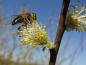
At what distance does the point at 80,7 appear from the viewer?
1.78m

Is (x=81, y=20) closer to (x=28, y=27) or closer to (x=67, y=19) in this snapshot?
(x=67, y=19)

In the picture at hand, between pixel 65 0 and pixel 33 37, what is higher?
pixel 65 0

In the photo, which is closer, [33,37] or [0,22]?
[33,37]

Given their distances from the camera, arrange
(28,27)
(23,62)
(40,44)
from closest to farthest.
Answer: (40,44), (28,27), (23,62)

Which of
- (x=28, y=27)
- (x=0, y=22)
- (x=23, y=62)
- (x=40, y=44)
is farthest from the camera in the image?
(x=23, y=62)

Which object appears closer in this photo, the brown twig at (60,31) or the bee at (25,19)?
→ the brown twig at (60,31)

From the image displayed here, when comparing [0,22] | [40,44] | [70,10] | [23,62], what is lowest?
[23,62]

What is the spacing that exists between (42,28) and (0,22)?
222 cm

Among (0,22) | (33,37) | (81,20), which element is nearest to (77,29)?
(81,20)

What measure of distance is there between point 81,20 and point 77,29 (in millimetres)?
62

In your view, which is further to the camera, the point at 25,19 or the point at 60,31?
the point at 25,19

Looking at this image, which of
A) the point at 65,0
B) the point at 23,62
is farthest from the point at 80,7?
the point at 23,62

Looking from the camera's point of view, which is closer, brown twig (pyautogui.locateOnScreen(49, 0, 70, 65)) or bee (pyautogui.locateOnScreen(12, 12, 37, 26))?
brown twig (pyautogui.locateOnScreen(49, 0, 70, 65))

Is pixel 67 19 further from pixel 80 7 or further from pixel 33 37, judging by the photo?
pixel 33 37
